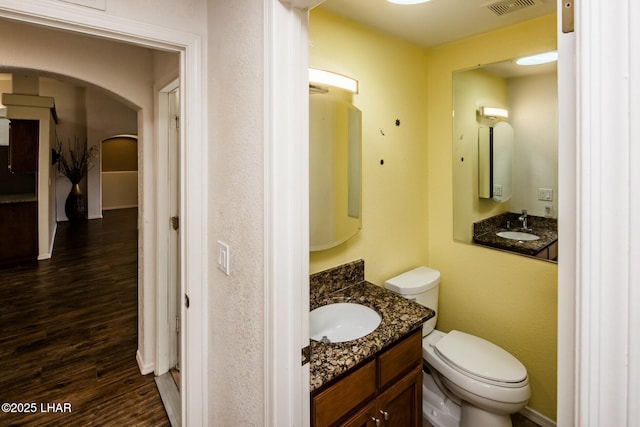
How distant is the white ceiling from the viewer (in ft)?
5.75

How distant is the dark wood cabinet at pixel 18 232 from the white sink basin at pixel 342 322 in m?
5.30

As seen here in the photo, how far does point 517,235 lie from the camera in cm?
215

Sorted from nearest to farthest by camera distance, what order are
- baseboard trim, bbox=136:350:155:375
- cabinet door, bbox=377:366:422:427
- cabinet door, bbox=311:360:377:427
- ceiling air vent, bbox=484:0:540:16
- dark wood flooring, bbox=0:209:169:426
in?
cabinet door, bbox=311:360:377:427, cabinet door, bbox=377:366:422:427, ceiling air vent, bbox=484:0:540:16, dark wood flooring, bbox=0:209:169:426, baseboard trim, bbox=136:350:155:375

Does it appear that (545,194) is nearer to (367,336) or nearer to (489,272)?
(489,272)

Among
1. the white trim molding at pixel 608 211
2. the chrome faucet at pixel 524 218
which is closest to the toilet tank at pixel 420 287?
Result: the chrome faucet at pixel 524 218

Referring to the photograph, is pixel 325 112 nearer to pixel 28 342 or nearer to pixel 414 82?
pixel 414 82

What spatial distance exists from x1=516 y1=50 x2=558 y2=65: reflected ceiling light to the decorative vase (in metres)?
8.70

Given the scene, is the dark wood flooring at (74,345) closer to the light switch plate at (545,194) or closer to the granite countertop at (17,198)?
the granite countertop at (17,198)

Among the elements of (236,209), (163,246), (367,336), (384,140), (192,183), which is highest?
(384,140)

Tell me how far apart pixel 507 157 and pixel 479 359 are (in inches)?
50.7

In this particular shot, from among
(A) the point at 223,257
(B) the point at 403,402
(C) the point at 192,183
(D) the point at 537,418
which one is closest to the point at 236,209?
(A) the point at 223,257

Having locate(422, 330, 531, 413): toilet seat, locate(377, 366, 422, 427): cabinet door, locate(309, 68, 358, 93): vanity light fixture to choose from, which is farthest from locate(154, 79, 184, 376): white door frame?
locate(422, 330, 531, 413): toilet seat

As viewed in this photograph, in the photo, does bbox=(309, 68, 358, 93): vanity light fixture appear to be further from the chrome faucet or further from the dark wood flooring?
the dark wood flooring

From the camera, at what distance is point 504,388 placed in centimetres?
165
